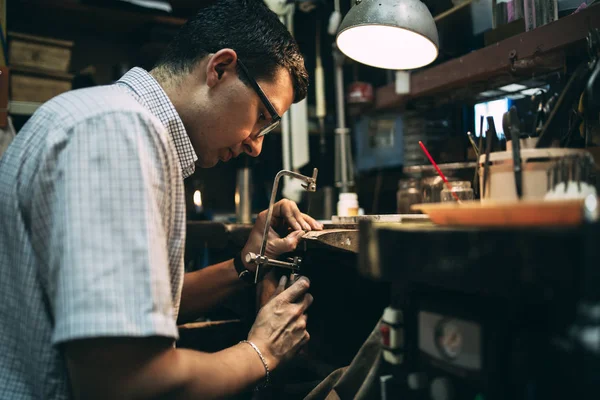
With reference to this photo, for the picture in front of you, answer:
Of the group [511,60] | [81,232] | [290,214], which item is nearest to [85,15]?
[290,214]

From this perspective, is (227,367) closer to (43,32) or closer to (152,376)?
(152,376)

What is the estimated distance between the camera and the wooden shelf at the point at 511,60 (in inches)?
59.4

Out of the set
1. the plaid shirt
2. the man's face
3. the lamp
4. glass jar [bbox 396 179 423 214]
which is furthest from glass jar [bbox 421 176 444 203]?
the plaid shirt

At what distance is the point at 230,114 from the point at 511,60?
3.73 feet

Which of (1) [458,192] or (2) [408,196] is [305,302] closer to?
(1) [458,192]

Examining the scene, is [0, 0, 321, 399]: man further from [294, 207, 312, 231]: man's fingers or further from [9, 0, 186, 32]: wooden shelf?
[9, 0, 186, 32]: wooden shelf

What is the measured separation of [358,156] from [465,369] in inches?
96.8

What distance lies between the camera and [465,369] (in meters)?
0.71

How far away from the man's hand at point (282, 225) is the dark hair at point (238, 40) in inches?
16.8

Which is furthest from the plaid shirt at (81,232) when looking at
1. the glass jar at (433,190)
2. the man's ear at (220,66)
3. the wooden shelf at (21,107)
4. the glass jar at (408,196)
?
the wooden shelf at (21,107)

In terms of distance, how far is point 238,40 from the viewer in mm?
1282

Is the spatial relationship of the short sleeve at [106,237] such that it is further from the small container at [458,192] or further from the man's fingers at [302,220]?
the small container at [458,192]

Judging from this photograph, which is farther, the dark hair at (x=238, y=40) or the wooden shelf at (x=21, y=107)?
the wooden shelf at (x=21, y=107)

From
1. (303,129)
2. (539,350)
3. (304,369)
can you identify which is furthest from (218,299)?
(303,129)
